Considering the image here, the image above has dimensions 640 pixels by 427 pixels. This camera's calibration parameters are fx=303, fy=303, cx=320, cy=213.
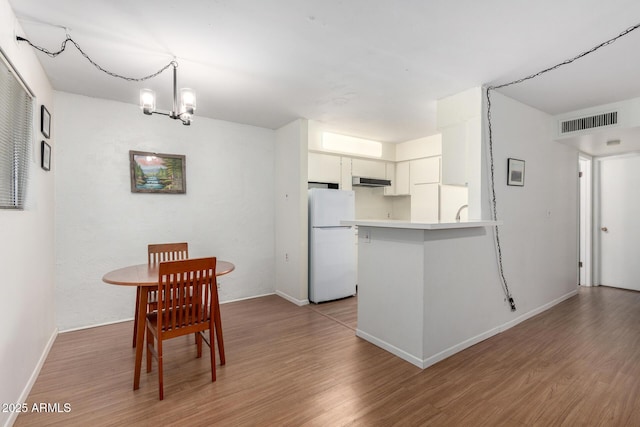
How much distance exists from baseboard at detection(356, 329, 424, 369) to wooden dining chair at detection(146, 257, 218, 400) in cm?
140

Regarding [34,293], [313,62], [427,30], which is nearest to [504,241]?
[427,30]

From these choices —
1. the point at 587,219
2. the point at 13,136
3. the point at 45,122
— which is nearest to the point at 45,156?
the point at 45,122

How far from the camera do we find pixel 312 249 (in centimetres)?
414

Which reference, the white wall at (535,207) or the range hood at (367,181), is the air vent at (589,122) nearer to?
the white wall at (535,207)

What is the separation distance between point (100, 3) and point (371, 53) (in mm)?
1784

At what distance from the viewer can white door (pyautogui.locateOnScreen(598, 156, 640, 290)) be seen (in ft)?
15.1

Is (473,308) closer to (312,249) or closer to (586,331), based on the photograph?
(586,331)

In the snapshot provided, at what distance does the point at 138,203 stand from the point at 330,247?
2.45 meters

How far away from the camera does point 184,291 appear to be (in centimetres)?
220

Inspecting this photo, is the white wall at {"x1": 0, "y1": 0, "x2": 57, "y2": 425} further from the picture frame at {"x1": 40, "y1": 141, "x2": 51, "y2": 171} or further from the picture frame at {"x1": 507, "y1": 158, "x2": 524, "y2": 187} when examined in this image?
the picture frame at {"x1": 507, "y1": 158, "x2": 524, "y2": 187}

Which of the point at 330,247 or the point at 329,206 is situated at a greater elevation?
the point at 329,206

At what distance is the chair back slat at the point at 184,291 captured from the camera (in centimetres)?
206

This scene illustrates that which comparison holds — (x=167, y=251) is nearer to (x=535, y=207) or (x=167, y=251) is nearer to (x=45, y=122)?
(x=45, y=122)

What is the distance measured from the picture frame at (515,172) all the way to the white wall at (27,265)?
410 centimetres
